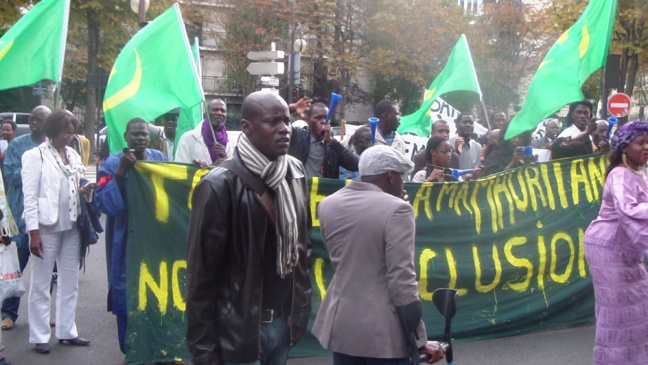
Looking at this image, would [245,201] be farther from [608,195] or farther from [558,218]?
[558,218]

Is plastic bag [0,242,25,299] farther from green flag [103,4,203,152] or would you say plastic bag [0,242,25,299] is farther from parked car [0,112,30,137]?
parked car [0,112,30,137]

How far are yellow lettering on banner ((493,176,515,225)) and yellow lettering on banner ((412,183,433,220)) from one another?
1.98 feet

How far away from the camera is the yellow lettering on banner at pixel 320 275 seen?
20.1 feet

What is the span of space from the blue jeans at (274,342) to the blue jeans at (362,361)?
0.49 metres

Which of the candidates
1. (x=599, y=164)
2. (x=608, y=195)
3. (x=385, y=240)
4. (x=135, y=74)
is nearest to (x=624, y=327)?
(x=608, y=195)

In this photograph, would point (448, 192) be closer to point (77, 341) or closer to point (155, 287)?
point (155, 287)

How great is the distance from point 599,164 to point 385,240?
3910 mm

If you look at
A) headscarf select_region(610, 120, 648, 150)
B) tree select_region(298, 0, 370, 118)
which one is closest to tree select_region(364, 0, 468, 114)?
tree select_region(298, 0, 370, 118)

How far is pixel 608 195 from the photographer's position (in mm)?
4555

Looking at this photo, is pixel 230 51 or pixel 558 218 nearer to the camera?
pixel 558 218

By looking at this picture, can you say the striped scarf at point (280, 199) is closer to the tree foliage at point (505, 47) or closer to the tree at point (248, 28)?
the tree at point (248, 28)

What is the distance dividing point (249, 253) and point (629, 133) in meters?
2.55

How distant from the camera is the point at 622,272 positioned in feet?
14.7

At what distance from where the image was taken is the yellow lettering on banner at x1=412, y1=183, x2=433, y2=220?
6.34m
